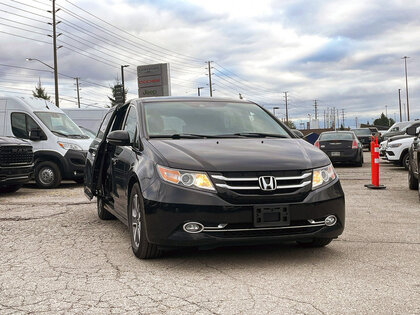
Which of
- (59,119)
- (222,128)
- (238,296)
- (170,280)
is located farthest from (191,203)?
(59,119)

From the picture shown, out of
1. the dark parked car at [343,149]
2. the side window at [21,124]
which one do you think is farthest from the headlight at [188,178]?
the dark parked car at [343,149]

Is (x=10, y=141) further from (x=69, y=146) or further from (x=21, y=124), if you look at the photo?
(x=21, y=124)

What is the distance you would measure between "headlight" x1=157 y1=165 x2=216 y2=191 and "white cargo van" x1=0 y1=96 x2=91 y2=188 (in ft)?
28.5

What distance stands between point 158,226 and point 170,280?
1.66 ft

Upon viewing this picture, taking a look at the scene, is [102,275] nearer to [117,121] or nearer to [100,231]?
[100,231]

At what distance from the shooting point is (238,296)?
3.72 metres

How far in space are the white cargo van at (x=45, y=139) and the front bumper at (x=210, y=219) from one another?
860cm

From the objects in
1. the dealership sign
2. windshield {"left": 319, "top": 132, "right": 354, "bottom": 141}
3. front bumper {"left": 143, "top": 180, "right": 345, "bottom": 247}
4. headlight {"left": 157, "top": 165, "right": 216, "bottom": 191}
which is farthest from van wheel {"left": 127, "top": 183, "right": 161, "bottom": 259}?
the dealership sign

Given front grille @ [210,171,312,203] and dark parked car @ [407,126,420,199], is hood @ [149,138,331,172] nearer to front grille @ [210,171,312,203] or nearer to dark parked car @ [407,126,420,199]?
front grille @ [210,171,312,203]

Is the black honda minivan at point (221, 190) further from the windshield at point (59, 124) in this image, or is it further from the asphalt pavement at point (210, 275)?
the windshield at point (59, 124)

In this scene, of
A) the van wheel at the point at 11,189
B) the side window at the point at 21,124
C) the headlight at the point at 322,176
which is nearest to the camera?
the headlight at the point at 322,176

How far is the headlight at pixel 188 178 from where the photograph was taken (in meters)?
4.43

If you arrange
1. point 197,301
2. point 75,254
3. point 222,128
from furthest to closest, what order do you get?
point 222,128
point 75,254
point 197,301

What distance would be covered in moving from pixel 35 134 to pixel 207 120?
327 inches
